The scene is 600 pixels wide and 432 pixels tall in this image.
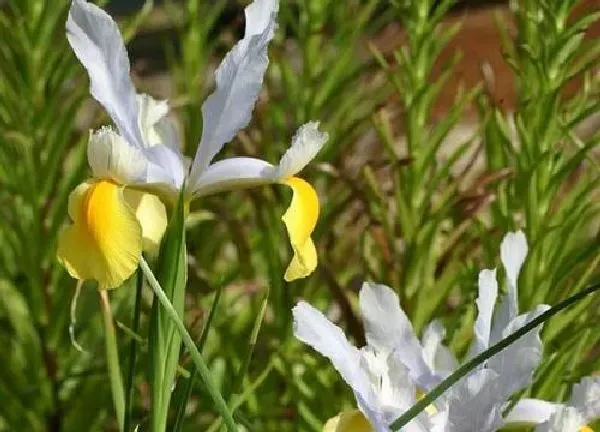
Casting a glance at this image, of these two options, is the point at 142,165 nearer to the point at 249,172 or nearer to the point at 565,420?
the point at 249,172

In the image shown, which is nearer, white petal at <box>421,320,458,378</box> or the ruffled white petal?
the ruffled white petal

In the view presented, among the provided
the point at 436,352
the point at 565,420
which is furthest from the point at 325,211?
the point at 565,420

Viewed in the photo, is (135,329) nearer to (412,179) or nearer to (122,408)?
(122,408)

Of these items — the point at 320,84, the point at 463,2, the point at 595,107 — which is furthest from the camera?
the point at 463,2

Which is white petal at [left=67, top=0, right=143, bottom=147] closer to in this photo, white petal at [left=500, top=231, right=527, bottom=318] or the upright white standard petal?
the upright white standard petal

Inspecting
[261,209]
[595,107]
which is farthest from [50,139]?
[595,107]

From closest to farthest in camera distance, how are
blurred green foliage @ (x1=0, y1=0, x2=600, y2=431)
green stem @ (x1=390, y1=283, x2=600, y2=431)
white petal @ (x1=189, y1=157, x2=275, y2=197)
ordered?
green stem @ (x1=390, y1=283, x2=600, y2=431) < white petal @ (x1=189, y1=157, x2=275, y2=197) < blurred green foliage @ (x1=0, y1=0, x2=600, y2=431)

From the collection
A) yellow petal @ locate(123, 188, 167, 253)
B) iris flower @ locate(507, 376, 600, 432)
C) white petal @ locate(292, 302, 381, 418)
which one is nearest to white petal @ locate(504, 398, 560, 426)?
iris flower @ locate(507, 376, 600, 432)
